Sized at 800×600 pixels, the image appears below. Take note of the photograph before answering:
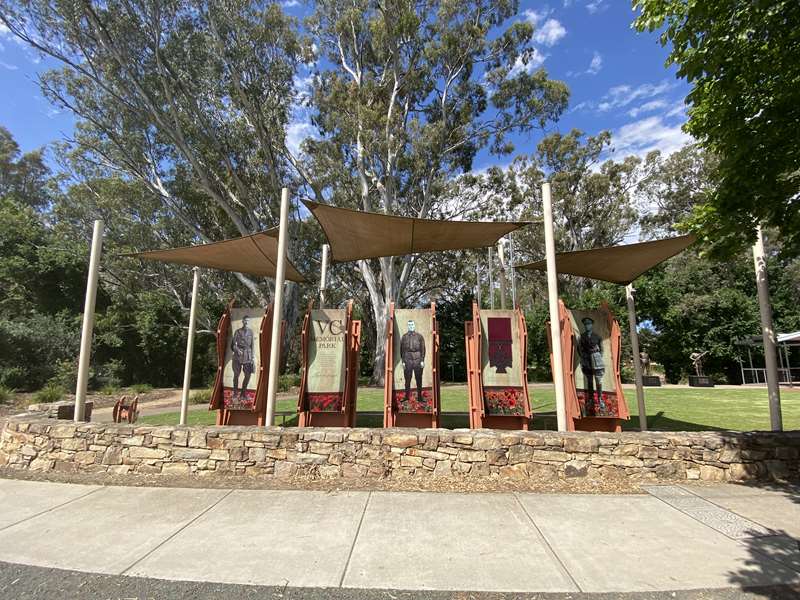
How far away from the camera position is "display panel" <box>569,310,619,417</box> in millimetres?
6562

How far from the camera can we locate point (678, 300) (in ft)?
77.1

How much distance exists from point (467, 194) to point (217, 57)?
14.5 meters

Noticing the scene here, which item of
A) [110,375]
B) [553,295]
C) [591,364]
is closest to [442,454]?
A: [553,295]

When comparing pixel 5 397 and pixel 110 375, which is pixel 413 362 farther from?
pixel 110 375

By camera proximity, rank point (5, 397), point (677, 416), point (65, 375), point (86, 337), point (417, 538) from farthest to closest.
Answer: point (65, 375), point (5, 397), point (677, 416), point (86, 337), point (417, 538)

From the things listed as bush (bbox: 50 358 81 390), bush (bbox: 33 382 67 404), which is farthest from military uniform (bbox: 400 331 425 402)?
bush (bbox: 50 358 81 390)

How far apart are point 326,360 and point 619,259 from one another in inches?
201

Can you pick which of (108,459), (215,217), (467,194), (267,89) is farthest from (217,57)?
(108,459)

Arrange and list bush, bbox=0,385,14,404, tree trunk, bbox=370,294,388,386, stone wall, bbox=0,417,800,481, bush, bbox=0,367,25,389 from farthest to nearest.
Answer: tree trunk, bbox=370,294,388,386 < bush, bbox=0,367,25,389 < bush, bbox=0,385,14,404 < stone wall, bbox=0,417,800,481

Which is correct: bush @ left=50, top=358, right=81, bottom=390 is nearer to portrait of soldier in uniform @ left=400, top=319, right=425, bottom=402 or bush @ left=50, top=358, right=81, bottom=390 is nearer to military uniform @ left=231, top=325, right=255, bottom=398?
military uniform @ left=231, top=325, right=255, bottom=398

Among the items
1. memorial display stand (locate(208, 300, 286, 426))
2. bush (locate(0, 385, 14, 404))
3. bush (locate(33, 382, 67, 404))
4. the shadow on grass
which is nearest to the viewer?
the shadow on grass

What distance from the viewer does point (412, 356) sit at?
6.84m

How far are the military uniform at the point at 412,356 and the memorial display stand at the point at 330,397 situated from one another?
883 millimetres

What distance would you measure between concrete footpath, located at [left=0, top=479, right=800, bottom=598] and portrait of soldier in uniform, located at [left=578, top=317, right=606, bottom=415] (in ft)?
6.45
